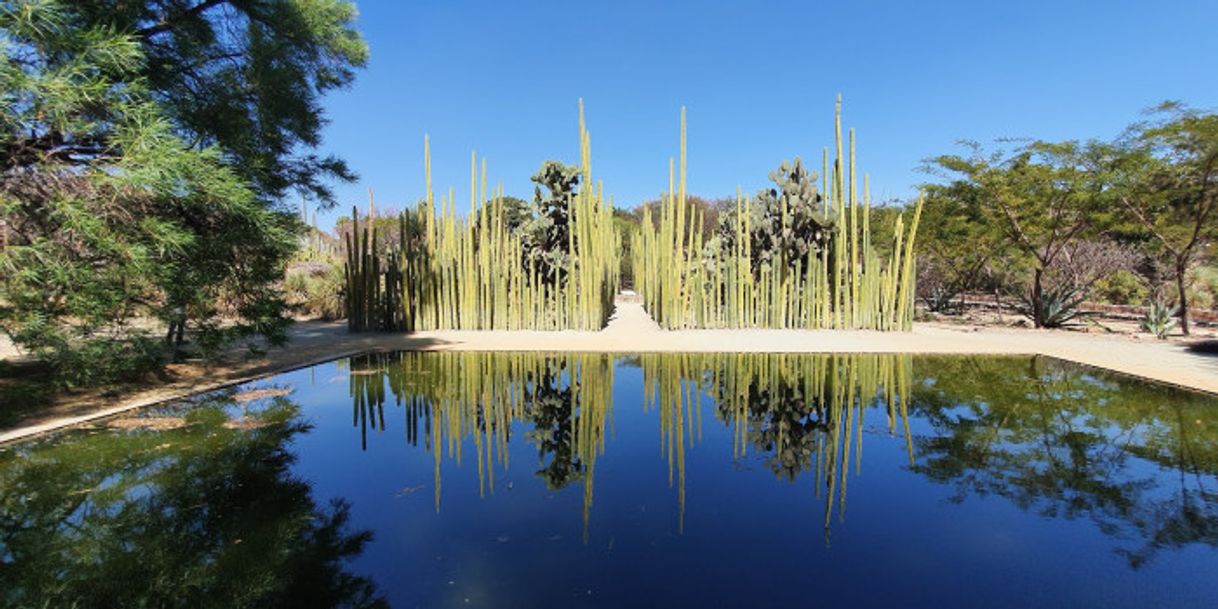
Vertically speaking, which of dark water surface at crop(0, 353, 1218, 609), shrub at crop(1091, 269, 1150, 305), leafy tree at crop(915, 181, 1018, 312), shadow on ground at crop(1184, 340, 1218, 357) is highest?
leafy tree at crop(915, 181, 1018, 312)

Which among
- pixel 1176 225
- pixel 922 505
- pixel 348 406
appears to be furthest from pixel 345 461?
pixel 1176 225

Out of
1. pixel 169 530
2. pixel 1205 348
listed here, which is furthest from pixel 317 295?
pixel 1205 348

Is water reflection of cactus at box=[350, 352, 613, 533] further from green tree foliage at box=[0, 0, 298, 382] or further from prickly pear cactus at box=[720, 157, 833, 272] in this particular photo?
prickly pear cactus at box=[720, 157, 833, 272]

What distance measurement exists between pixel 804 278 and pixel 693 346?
3220mm

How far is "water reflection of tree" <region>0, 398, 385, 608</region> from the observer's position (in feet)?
6.10

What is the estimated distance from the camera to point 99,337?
4.34 m

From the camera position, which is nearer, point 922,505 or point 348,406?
point 922,505

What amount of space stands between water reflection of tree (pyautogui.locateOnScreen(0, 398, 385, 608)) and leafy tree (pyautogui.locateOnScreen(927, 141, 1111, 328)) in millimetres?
11924

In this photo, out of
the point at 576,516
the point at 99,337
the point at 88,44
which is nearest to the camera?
the point at 576,516

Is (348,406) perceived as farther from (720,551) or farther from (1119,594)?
(1119,594)

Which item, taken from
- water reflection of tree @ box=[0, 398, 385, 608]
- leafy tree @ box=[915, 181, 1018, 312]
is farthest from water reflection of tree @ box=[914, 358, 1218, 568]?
leafy tree @ box=[915, 181, 1018, 312]

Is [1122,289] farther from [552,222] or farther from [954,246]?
[552,222]

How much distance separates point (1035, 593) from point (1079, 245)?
48.7 ft

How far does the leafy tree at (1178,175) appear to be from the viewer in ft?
27.5
